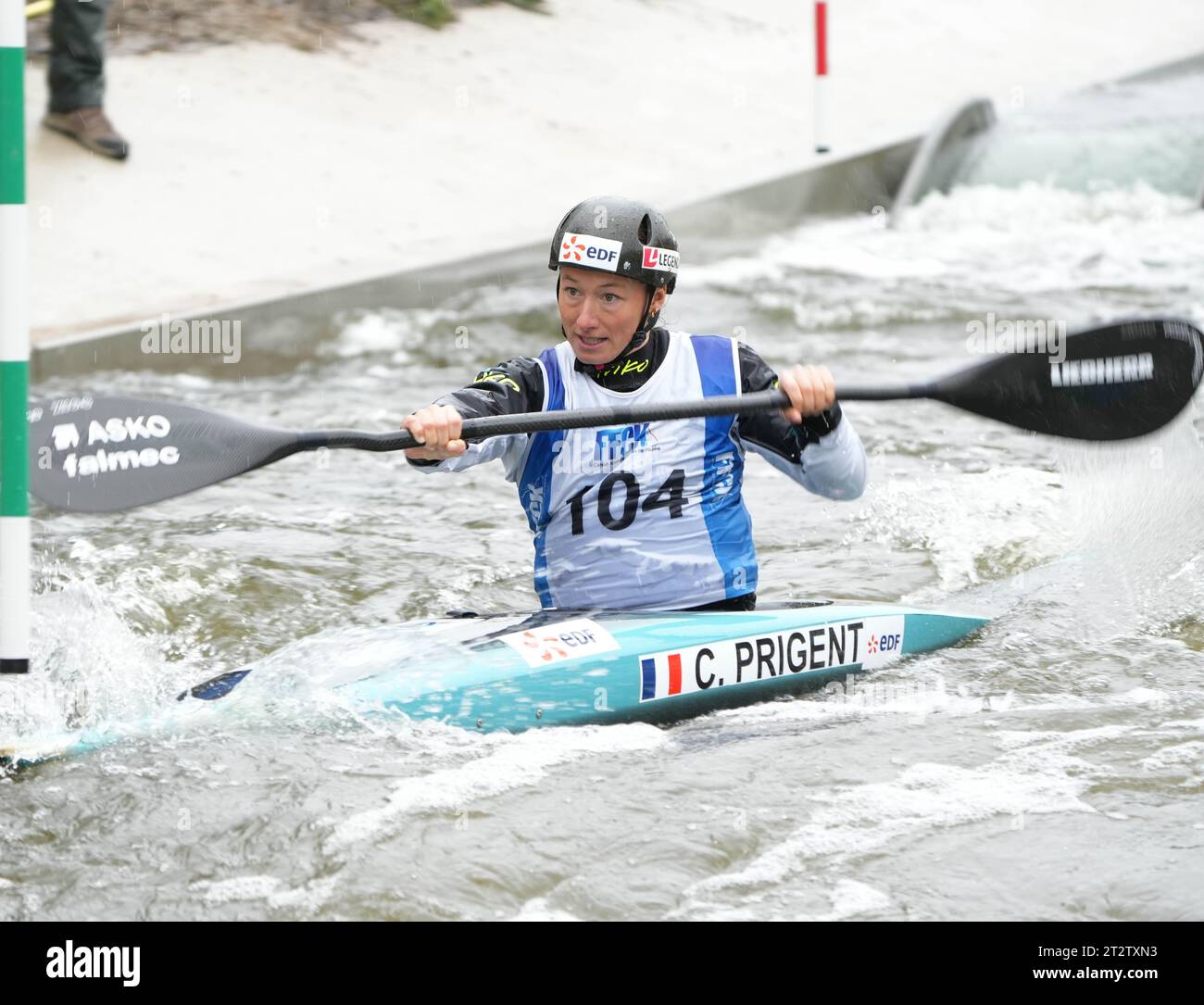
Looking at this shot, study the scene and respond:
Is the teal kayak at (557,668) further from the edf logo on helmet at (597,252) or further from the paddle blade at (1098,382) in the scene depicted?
the edf logo on helmet at (597,252)

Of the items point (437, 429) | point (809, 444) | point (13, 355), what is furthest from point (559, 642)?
point (13, 355)

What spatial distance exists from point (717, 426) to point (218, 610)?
1.86 m

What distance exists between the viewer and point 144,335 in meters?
7.85

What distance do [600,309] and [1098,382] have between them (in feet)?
4.65

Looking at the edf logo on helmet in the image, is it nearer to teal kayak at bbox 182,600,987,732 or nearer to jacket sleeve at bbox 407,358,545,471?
jacket sleeve at bbox 407,358,545,471

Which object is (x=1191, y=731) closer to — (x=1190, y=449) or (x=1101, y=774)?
(x=1101, y=774)

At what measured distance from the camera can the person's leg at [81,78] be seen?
869 centimetres

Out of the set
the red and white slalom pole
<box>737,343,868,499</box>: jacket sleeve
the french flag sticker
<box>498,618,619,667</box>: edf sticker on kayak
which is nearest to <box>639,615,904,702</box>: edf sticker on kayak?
the french flag sticker

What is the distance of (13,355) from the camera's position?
12.3 ft

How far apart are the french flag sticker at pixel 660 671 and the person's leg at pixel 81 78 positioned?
5957 millimetres

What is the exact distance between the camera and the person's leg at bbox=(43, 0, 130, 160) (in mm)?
8688

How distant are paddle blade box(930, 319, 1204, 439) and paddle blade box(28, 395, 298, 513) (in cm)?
186

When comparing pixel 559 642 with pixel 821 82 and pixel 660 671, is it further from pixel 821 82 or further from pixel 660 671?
pixel 821 82

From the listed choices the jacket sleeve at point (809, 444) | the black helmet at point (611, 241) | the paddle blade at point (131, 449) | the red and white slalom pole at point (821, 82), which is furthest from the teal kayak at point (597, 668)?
the red and white slalom pole at point (821, 82)
